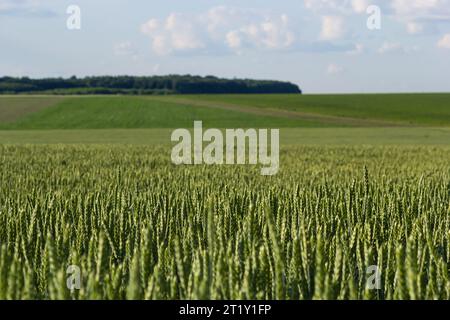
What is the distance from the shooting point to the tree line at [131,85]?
163 m

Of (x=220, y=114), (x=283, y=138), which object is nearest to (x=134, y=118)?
(x=220, y=114)

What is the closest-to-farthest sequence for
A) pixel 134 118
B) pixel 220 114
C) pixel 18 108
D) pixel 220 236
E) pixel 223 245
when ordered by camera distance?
pixel 220 236 < pixel 223 245 < pixel 134 118 < pixel 220 114 < pixel 18 108

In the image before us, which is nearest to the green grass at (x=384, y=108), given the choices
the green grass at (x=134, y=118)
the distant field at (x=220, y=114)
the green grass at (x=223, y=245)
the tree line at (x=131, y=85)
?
the distant field at (x=220, y=114)

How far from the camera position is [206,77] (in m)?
195

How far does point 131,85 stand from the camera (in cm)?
17712

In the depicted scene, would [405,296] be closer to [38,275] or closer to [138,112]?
[38,275]

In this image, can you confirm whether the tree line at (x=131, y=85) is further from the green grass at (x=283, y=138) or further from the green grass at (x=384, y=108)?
the green grass at (x=283, y=138)

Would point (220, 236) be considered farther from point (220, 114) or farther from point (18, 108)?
point (18, 108)

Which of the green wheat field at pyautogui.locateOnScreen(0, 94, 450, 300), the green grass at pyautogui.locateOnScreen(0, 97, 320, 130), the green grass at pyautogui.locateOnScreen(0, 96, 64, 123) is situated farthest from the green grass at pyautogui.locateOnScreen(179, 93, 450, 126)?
the green wheat field at pyautogui.locateOnScreen(0, 94, 450, 300)

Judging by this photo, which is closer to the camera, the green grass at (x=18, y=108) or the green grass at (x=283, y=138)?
the green grass at (x=283, y=138)

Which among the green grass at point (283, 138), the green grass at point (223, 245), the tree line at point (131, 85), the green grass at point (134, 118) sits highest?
the tree line at point (131, 85)

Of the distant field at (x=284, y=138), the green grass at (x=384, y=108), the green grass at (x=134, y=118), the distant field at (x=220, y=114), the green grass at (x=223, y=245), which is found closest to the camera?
the green grass at (x=223, y=245)
